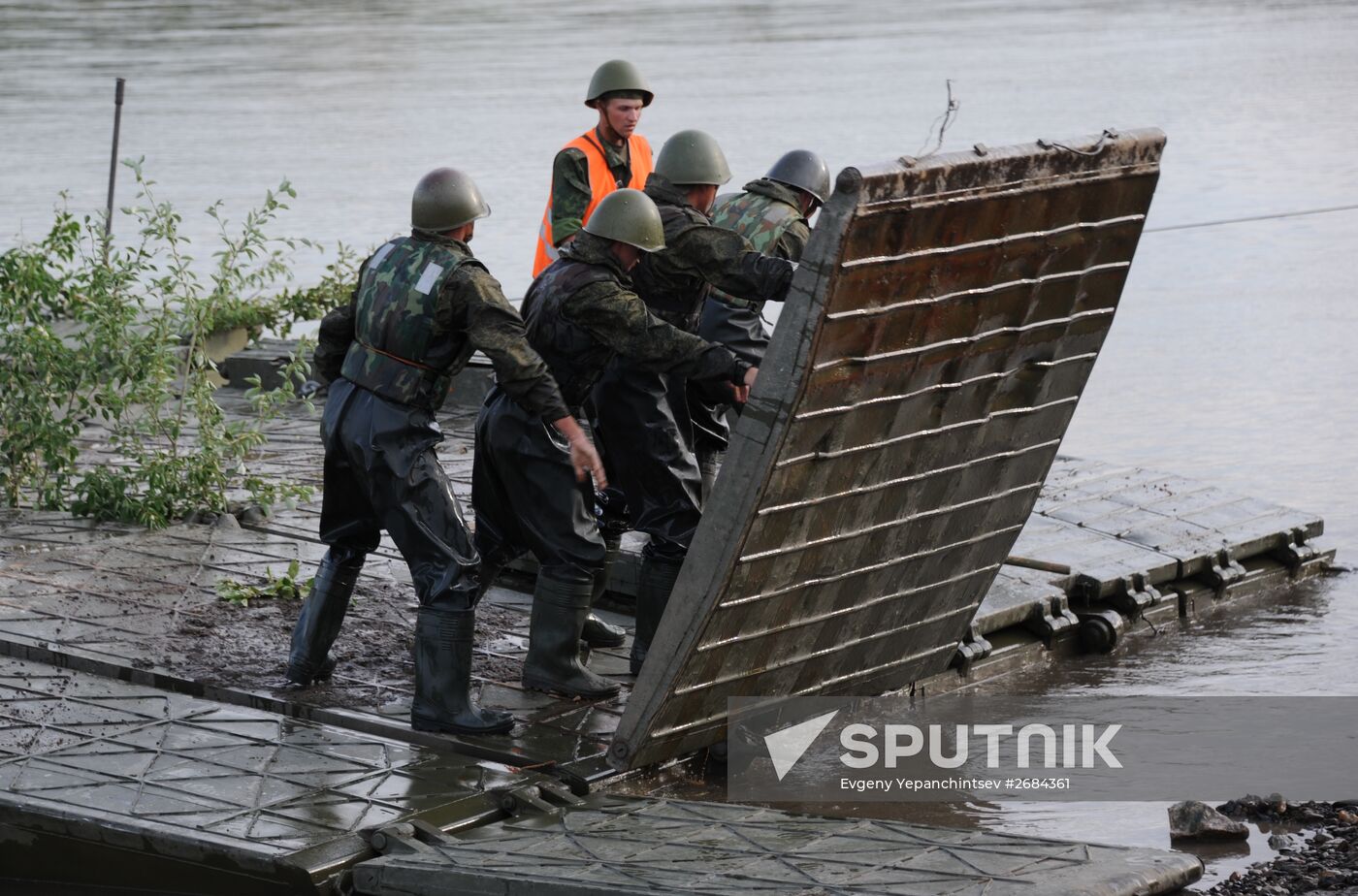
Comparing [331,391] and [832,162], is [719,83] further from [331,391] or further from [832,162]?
[331,391]

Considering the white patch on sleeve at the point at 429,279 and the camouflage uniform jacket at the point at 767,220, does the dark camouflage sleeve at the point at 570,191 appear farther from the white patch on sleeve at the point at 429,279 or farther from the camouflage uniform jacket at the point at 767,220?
the white patch on sleeve at the point at 429,279

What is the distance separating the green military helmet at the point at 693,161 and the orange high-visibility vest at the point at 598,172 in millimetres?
1228

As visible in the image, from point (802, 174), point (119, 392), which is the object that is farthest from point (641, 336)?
point (119, 392)

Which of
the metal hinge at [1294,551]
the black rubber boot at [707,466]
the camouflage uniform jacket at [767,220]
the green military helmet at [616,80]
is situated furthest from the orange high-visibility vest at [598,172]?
the metal hinge at [1294,551]

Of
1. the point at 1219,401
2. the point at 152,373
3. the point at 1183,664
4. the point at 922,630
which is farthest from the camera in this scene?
the point at 1219,401

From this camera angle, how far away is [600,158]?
8.56m

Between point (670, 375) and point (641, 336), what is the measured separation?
0.69 meters

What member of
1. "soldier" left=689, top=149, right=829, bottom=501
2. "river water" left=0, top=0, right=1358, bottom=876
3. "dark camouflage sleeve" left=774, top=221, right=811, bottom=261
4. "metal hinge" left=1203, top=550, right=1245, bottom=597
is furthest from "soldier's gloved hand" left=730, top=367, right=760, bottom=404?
"metal hinge" left=1203, top=550, right=1245, bottom=597

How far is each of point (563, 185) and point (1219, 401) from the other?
20.5 ft

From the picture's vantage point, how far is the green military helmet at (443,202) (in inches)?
256

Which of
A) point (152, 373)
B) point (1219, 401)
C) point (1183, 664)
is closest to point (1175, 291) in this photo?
point (1219, 401)

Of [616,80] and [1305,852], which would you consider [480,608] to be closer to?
[616,80]

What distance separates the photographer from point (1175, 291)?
671 inches

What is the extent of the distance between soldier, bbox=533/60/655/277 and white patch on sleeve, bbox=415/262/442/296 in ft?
6.47
